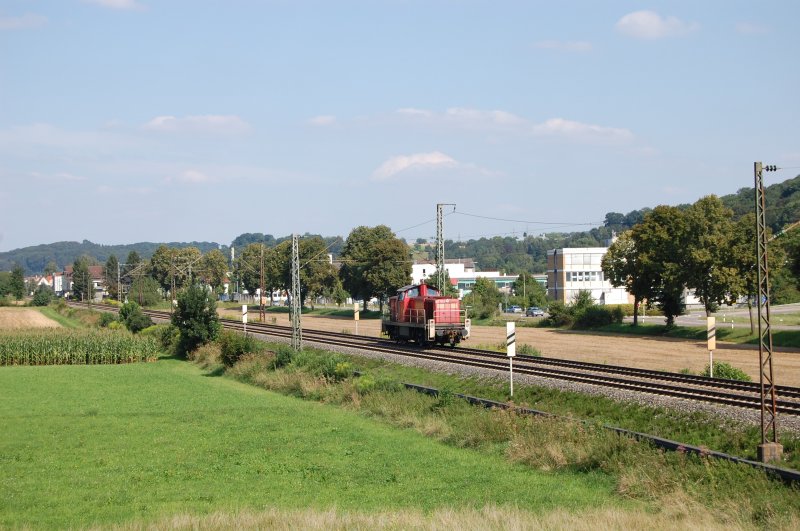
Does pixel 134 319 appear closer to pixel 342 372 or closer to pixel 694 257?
pixel 342 372

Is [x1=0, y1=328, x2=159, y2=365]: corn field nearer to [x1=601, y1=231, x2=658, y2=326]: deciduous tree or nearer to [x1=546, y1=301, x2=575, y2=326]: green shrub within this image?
[x1=601, y1=231, x2=658, y2=326]: deciduous tree

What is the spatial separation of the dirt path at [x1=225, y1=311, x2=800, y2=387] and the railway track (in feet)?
16.9

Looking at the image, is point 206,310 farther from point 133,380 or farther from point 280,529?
point 280,529

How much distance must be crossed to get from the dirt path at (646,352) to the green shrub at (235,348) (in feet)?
51.4

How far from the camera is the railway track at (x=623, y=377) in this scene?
2634cm

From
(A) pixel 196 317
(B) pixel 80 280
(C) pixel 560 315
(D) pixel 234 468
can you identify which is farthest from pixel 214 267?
(D) pixel 234 468

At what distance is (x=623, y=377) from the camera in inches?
1355

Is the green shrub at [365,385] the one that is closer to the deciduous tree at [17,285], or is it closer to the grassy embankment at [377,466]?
the grassy embankment at [377,466]

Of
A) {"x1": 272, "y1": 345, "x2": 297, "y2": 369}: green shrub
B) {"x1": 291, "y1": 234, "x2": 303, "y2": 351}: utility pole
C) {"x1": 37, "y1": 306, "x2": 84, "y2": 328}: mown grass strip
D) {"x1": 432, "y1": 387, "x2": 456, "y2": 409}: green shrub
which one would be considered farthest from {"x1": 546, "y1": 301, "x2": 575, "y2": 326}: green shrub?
{"x1": 432, "y1": 387, "x2": 456, "y2": 409}: green shrub

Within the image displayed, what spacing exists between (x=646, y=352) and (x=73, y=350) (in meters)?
39.8

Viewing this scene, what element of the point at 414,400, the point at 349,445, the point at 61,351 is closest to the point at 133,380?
the point at 61,351

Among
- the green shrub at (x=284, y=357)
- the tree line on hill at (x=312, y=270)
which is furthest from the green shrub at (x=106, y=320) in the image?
the green shrub at (x=284, y=357)

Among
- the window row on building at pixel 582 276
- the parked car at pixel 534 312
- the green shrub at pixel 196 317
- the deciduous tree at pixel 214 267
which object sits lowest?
the parked car at pixel 534 312

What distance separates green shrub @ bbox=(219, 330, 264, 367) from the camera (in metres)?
48.3
